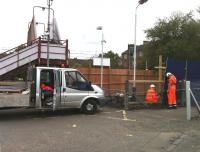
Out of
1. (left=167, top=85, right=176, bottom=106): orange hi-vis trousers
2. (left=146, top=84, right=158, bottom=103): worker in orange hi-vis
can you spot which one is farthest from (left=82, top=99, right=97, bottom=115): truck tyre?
(left=167, top=85, right=176, bottom=106): orange hi-vis trousers

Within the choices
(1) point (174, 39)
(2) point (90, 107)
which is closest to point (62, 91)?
(2) point (90, 107)

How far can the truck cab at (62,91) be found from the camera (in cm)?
1689

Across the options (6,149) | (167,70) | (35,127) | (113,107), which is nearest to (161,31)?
(167,70)

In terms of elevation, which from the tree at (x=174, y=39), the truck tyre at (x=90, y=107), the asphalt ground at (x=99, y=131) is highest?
the tree at (x=174, y=39)

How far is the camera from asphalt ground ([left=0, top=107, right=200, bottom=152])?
36.1ft

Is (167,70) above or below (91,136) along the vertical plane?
above

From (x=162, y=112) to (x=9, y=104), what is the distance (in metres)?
7.06

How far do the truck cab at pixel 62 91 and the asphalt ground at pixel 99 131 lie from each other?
52 centimetres

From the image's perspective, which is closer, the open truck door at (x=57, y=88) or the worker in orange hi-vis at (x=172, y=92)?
the open truck door at (x=57, y=88)

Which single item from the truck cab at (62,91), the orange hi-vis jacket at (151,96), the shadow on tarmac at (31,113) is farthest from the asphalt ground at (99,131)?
the orange hi-vis jacket at (151,96)

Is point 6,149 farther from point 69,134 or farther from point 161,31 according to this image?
point 161,31

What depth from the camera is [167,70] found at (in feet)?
72.2

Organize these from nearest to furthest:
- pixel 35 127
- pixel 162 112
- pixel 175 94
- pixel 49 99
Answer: pixel 35 127
pixel 49 99
pixel 162 112
pixel 175 94

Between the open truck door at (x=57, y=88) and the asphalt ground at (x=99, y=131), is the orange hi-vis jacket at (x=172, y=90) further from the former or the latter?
the open truck door at (x=57, y=88)
